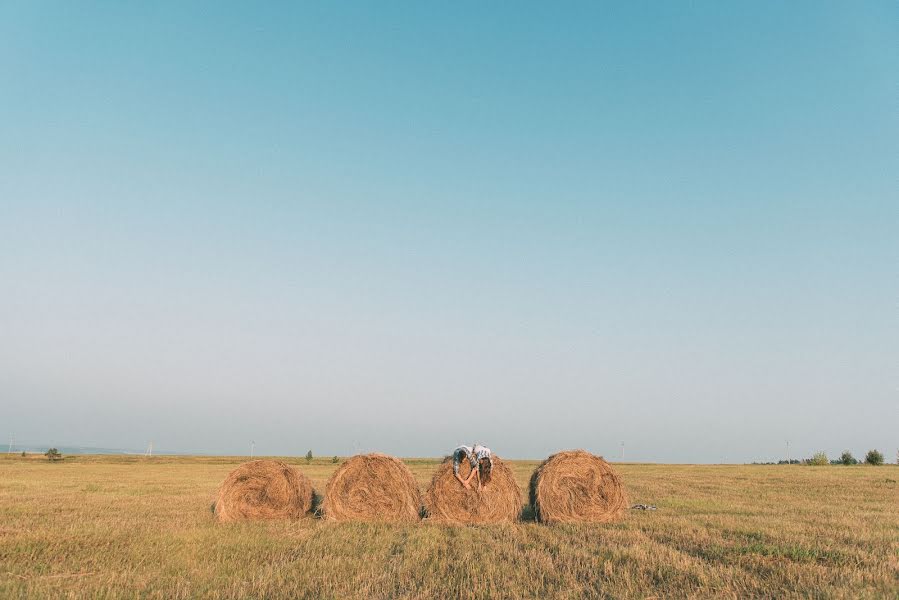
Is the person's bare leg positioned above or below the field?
above

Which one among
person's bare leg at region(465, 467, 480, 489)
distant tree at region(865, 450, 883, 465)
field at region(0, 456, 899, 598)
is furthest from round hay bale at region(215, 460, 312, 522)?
distant tree at region(865, 450, 883, 465)

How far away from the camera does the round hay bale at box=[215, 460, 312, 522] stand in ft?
42.9

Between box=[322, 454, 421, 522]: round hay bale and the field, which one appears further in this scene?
box=[322, 454, 421, 522]: round hay bale

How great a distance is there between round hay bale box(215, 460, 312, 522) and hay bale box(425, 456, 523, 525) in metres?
2.93

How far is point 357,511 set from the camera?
12.8 meters

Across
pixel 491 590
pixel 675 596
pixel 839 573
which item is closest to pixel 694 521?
pixel 839 573

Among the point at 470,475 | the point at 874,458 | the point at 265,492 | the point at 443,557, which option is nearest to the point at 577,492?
the point at 470,475

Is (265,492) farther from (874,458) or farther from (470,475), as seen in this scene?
(874,458)

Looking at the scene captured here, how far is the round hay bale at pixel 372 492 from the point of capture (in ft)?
41.7

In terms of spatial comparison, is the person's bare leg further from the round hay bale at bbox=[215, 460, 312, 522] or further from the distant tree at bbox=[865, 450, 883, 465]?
the distant tree at bbox=[865, 450, 883, 465]

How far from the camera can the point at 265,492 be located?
13523 millimetres

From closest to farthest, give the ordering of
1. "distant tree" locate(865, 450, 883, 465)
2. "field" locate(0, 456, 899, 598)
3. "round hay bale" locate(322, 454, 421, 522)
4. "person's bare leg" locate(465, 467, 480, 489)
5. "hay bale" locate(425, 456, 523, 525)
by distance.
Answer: "field" locate(0, 456, 899, 598) < "round hay bale" locate(322, 454, 421, 522) < "person's bare leg" locate(465, 467, 480, 489) < "hay bale" locate(425, 456, 523, 525) < "distant tree" locate(865, 450, 883, 465)

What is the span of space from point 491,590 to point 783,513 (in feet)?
34.4

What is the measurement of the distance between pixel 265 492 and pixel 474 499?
4.65 m
